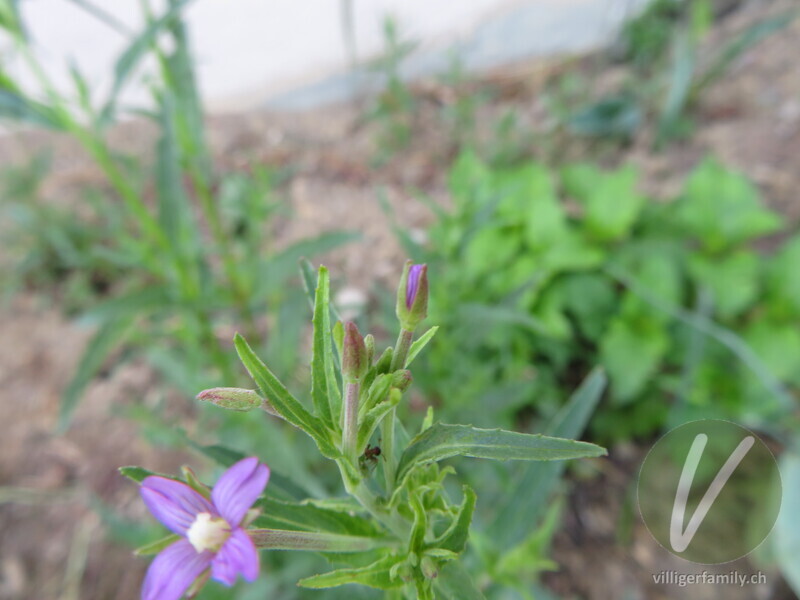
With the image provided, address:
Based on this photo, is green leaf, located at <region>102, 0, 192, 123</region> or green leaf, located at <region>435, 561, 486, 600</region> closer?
green leaf, located at <region>435, 561, 486, 600</region>

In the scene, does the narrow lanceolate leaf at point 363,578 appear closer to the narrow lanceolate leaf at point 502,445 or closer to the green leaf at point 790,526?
the narrow lanceolate leaf at point 502,445

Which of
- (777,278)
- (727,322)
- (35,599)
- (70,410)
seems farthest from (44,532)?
(777,278)

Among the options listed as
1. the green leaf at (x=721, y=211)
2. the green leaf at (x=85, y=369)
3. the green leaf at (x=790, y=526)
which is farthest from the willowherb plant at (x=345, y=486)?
the green leaf at (x=721, y=211)

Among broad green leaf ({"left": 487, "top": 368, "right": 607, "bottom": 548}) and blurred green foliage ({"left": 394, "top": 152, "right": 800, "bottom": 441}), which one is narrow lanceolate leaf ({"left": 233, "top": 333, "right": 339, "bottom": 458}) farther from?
blurred green foliage ({"left": 394, "top": 152, "right": 800, "bottom": 441})

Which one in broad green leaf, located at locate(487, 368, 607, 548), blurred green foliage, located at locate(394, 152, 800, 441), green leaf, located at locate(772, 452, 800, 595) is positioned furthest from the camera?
blurred green foliage, located at locate(394, 152, 800, 441)

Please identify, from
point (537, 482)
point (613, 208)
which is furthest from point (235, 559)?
point (613, 208)

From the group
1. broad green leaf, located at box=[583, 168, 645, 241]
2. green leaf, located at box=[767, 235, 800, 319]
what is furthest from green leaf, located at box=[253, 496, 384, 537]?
green leaf, located at box=[767, 235, 800, 319]

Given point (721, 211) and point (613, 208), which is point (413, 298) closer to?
point (613, 208)
